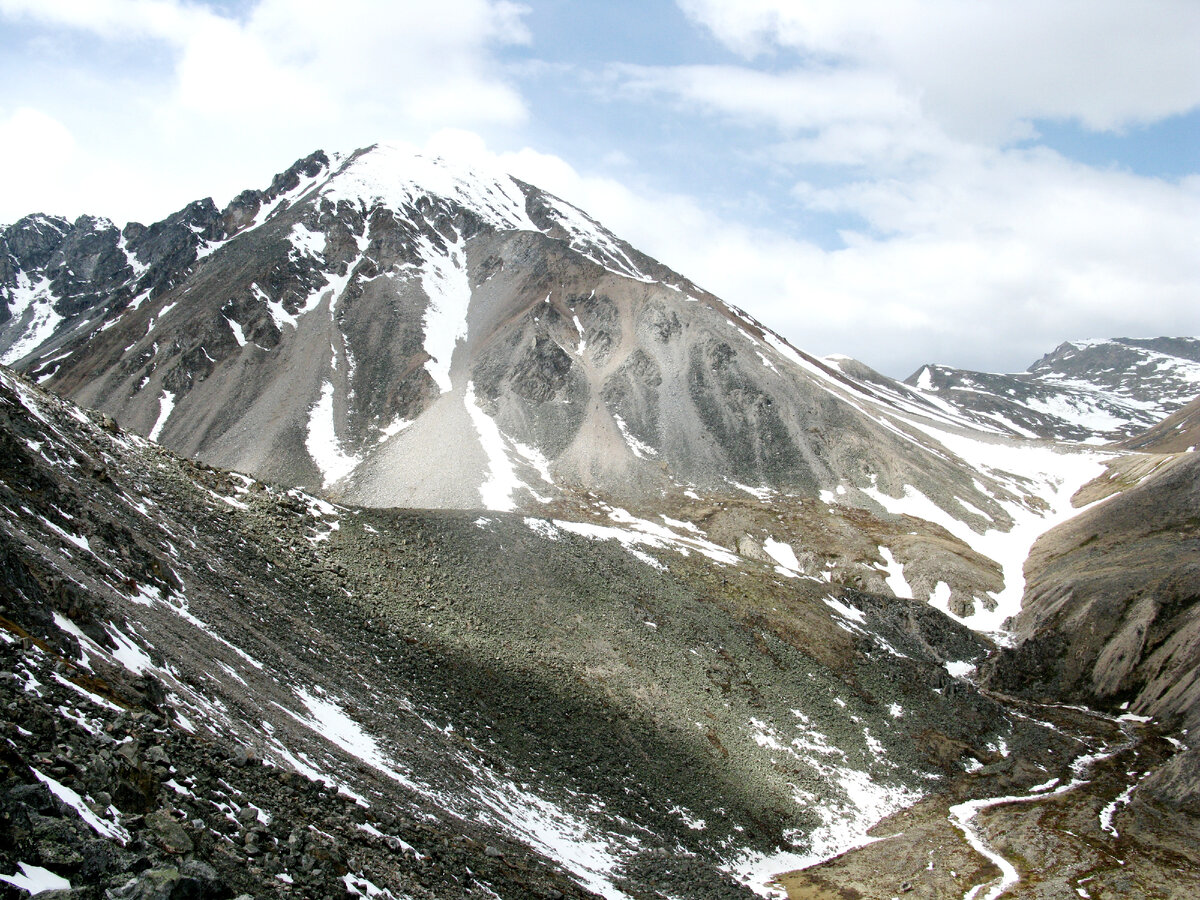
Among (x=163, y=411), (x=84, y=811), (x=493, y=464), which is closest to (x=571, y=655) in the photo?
(x=84, y=811)

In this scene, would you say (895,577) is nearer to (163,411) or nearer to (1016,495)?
(1016,495)

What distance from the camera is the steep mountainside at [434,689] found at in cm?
1578

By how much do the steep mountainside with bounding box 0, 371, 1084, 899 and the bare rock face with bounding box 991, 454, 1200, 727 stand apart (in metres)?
8.91

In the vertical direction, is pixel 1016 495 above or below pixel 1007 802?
Result: above

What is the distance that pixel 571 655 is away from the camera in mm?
44156

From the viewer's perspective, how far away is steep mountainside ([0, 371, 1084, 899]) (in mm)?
15781

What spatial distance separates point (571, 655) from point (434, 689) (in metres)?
10.7

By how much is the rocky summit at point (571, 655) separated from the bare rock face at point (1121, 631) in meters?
0.33

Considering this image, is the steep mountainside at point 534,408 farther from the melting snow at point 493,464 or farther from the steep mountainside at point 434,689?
the steep mountainside at point 434,689

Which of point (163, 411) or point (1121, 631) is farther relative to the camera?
point (163, 411)

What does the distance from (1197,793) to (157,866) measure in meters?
60.9

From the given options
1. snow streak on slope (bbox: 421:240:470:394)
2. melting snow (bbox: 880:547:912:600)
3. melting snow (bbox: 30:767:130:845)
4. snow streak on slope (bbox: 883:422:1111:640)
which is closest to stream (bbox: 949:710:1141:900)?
snow streak on slope (bbox: 883:422:1111:640)

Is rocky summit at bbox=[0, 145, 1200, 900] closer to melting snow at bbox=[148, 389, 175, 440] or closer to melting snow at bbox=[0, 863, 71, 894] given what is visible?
melting snow at bbox=[0, 863, 71, 894]

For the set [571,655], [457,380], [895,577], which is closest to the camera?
[571,655]
